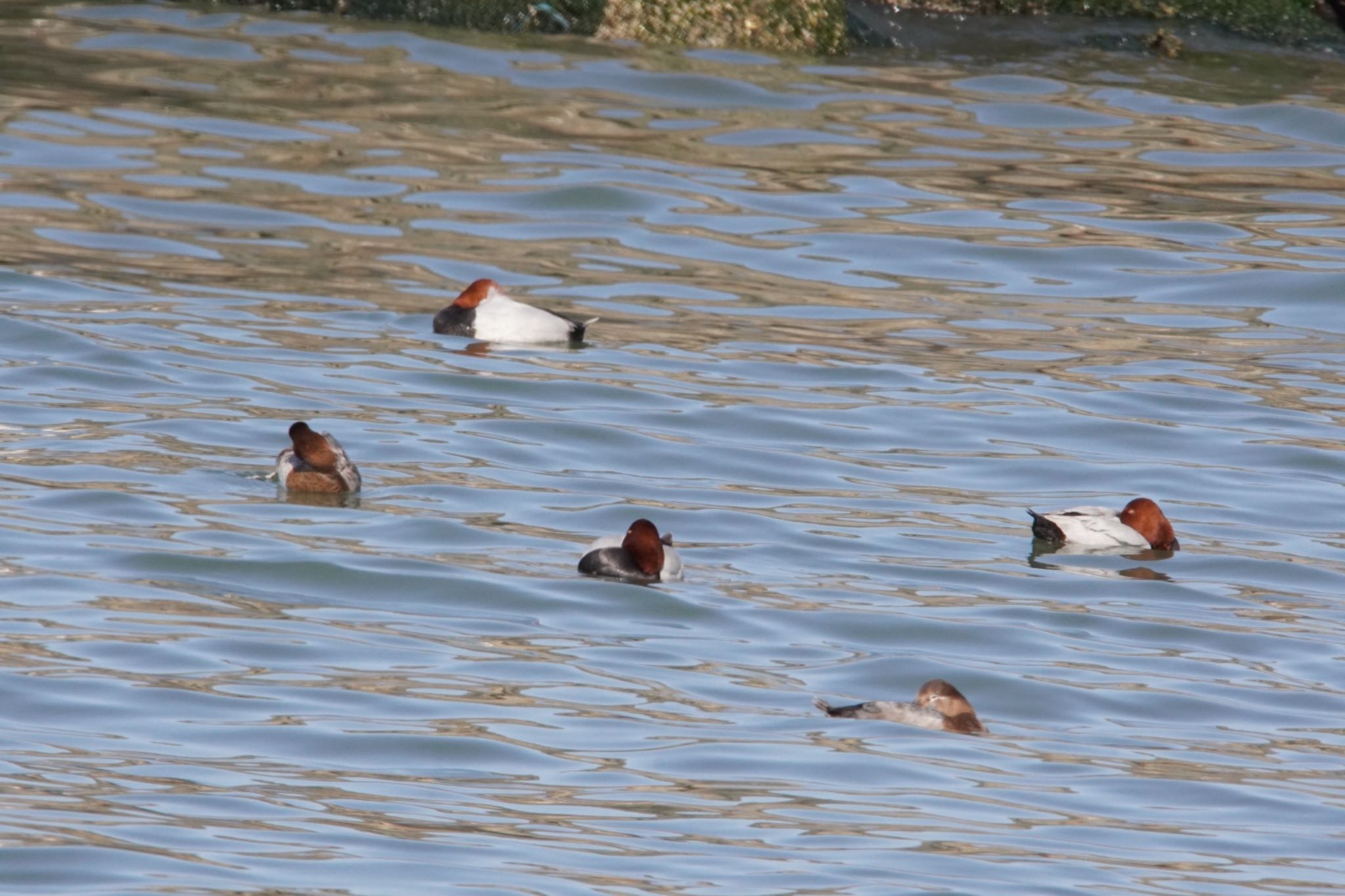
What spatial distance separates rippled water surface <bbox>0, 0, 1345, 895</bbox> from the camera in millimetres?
7039

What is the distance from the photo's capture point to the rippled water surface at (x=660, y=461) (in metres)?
7.04

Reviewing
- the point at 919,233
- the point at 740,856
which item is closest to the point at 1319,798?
the point at 740,856

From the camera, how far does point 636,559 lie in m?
9.77

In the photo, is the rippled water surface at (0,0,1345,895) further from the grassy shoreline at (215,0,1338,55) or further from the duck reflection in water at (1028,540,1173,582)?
the grassy shoreline at (215,0,1338,55)

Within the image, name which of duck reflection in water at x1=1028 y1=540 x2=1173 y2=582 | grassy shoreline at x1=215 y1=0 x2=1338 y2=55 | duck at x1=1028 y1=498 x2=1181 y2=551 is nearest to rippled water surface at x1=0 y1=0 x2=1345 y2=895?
duck reflection in water at x1=1028 y1=540 x2=1173 y2=582

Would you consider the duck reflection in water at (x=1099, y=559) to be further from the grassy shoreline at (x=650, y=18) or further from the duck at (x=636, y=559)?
the grassy shoreline at (x=650, y=18)

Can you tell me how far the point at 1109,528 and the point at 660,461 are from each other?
97.4 inches

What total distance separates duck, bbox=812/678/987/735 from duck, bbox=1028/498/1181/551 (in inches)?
116

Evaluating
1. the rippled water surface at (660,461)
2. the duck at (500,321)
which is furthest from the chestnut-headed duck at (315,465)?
the duck at (500,321)

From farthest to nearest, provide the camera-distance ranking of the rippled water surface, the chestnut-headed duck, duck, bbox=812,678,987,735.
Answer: the chestnut-headed duck
duck, bbox=812,678,987,735
the rippled water surface

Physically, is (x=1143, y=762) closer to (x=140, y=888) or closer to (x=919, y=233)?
(x=140, y=888)

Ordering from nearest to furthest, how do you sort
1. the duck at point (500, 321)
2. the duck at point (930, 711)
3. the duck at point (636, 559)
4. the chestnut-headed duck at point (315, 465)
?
the duck at point (930, 711)
the duck at point (636, 559)
the chestnut-headed duck at point (315, 465)
the duck at point (500, 321)

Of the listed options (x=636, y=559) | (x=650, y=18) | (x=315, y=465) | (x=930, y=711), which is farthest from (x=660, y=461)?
(x=650, y=18)

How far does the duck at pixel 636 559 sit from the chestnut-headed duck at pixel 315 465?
1.53m
